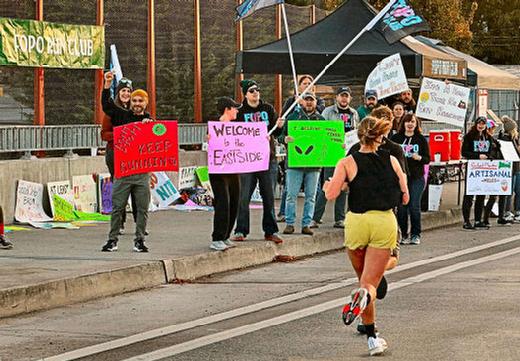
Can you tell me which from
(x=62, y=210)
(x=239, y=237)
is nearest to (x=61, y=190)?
(x=62, y=210)

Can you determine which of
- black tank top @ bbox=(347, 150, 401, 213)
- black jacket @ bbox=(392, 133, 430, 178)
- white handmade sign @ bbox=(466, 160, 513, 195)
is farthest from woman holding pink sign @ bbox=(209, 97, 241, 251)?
white handmade sign @ bbox=(466, 160, 513, 195)

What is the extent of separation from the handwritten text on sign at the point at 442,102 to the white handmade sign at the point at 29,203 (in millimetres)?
6447

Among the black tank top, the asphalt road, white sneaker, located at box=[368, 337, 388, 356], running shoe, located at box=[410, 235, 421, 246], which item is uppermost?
the black tank top

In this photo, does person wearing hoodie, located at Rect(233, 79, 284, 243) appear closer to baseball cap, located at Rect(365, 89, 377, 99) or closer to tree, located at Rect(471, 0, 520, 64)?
baseball cap, located at Rect(365, 89, 377, 99)

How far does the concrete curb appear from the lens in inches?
484

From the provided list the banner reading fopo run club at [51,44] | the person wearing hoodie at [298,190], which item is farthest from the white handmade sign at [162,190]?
the person wearing hoodie at [298,190]

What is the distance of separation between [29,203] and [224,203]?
4.31m

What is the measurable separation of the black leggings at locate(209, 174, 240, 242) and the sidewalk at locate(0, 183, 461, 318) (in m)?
0.26

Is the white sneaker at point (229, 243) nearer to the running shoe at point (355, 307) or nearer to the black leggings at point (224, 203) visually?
the black leggings at point (224, 203)

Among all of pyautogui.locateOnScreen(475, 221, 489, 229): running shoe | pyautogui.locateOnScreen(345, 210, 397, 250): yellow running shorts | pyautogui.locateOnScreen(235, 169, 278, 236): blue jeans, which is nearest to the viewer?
pyautogui.locateOnScreen(345, 210, 397, 250): yellow running shorts

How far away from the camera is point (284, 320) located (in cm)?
1156

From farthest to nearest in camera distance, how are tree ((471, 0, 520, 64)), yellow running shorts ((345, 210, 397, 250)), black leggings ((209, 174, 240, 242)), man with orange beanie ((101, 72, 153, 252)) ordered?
tree ((471, 0, 520, 64))
black leggings ((209, 174, 240, 242))
man with orange beanie ((101, 72, 153, 252))
yellow running shorts ((345, 210, 397, 250))

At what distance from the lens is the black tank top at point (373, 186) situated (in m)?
10.3

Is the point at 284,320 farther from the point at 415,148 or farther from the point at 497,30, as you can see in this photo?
the point at 497,30
